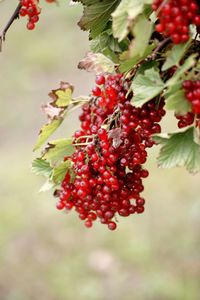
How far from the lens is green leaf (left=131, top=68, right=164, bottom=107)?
2.89 feet

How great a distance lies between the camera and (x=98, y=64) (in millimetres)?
1000

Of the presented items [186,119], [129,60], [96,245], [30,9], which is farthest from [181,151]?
[96,245]

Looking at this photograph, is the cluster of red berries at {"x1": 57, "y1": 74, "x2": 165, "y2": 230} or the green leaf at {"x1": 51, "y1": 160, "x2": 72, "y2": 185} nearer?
the cluster of red berries at {"x1": 57, "y1": 74, "x2": 165, "y2": 230}

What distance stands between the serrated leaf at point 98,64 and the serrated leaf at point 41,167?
0.76 ft

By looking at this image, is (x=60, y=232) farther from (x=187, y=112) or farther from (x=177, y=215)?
(x=187, y=112)

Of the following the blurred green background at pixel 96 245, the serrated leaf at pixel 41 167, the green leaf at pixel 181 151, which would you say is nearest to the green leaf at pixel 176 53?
the green leaf at pixel 181 151

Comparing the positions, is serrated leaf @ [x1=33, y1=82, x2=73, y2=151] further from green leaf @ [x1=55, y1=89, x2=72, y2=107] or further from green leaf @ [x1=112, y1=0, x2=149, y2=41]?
green leaf @ [x1=112, y1=0, x2=149, y2=41]

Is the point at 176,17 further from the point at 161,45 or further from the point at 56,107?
the point at 56,107

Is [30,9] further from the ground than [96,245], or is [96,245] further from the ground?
[96,245]

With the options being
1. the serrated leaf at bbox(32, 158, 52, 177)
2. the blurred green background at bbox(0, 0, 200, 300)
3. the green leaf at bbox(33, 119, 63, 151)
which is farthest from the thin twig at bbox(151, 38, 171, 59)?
the blurred green background at bbox(0, 0, 200, 300)

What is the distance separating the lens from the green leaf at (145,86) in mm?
880

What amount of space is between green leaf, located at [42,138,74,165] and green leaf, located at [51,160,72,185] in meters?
0.01

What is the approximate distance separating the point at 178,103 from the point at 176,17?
117 mm

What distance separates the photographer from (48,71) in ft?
20.7
